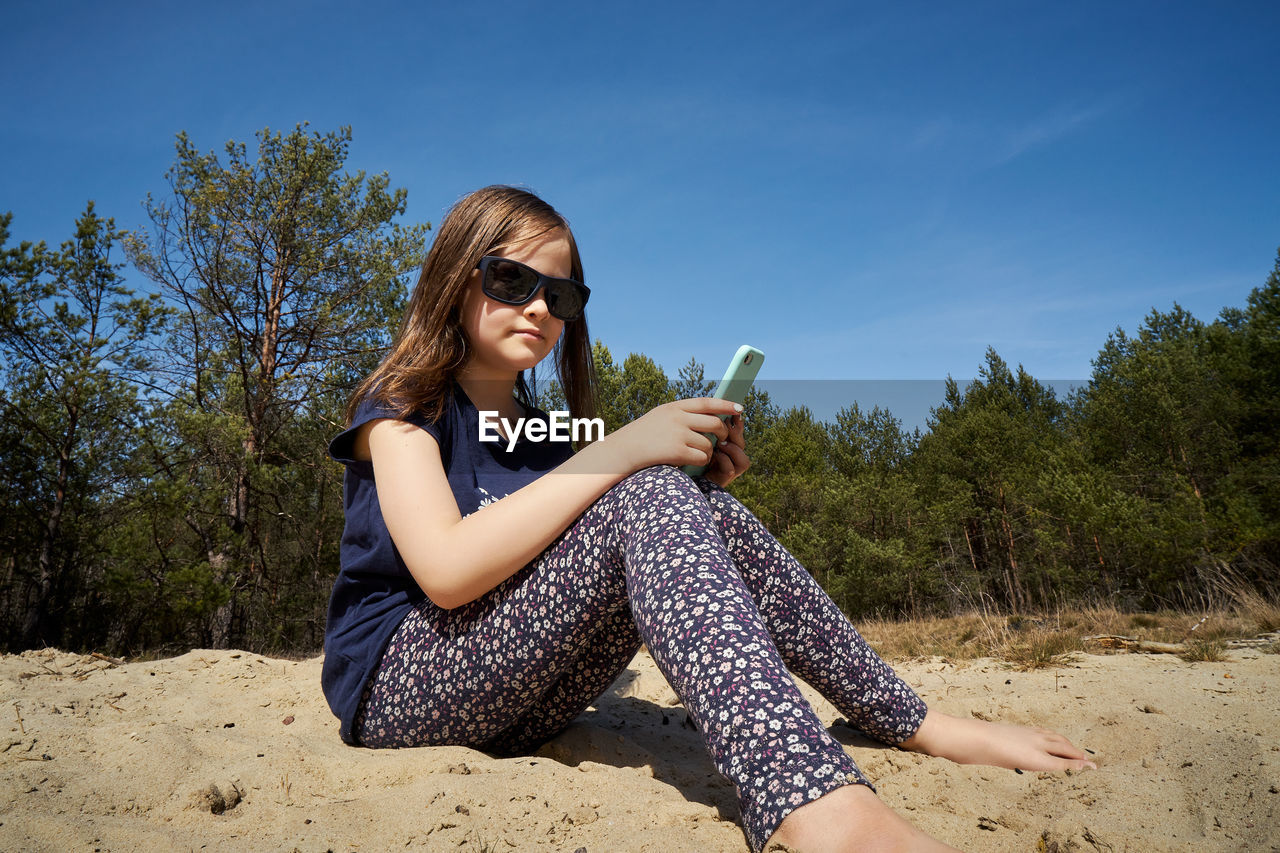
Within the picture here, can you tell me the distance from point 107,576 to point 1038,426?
2676 centimetres

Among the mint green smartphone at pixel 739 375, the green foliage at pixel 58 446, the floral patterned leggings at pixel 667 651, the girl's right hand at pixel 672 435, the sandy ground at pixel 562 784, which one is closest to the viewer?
the floral patterned leggings at pixel 667 651

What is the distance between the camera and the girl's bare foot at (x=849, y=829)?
868mm

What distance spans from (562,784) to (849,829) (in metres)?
0.64

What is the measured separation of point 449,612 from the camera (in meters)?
1.50

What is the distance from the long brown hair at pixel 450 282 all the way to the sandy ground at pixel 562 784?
82 cm

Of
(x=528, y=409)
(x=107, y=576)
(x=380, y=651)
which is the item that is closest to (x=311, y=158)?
(x=107, y=576)

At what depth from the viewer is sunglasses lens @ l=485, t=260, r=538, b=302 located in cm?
178

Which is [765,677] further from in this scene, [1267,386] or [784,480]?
[1267,386]

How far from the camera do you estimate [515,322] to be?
179cm

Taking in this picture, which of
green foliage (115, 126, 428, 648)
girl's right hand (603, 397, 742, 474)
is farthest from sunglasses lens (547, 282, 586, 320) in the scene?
green foliage (115, 126, 428, 648)

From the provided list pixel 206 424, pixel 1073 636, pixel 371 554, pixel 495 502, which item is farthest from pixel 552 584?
pixel 206 424

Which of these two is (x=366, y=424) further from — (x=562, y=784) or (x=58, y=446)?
(x=58, y=446)

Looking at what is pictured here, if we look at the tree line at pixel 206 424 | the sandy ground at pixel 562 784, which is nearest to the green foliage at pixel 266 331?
the tree line at pixel 206 424

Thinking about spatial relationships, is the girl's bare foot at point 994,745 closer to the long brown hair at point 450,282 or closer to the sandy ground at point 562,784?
the sandy ground at point 562,784
